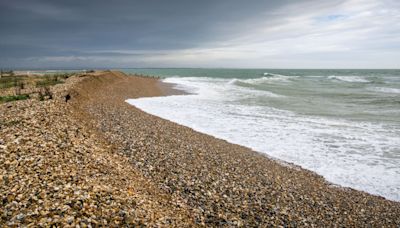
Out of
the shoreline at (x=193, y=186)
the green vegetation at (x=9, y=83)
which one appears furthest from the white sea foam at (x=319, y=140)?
the green vegetation at (x=9, y=83)

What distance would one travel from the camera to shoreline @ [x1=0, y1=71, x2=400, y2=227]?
5843 mm

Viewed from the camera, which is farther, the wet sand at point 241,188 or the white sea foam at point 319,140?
the white sea foam at point 319,140

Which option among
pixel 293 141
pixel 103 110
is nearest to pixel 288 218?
pixel 293 141

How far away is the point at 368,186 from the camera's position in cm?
872

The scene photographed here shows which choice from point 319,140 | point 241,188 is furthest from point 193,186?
point 319,140

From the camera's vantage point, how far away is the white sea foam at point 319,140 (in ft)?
31.0

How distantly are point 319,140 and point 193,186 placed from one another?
8400 mm

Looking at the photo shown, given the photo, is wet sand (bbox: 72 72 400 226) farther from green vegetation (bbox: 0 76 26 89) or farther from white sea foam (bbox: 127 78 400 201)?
green vegetation (bbox: 0 76 26 89)

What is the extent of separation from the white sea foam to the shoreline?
1009mm

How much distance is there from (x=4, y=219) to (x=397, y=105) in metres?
30.5

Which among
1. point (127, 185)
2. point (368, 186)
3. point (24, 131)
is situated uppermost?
point (24, 131)

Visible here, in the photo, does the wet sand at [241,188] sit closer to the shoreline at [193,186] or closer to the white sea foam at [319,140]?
the shoreline at [193,186]

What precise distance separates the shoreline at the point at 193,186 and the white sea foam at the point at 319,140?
1009 mm

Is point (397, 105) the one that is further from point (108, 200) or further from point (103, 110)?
point (108, 200)
